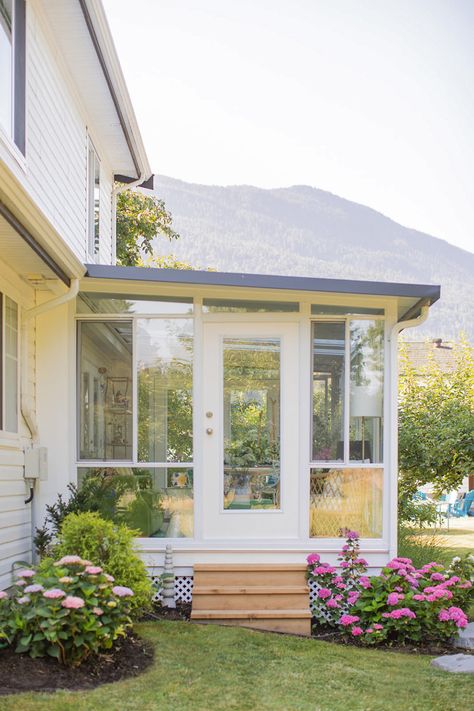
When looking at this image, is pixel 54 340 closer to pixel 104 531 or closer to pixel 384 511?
pixel 104 531

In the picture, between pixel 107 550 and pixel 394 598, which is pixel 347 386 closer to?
pixel 394 598

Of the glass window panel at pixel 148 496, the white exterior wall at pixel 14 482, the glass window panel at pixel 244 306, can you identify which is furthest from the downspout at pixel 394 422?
the white exterior wall at pixel 14 482

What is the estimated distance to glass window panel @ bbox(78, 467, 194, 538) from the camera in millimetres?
6938

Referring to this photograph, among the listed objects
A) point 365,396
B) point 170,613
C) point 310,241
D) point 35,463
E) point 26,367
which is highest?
point 310,241

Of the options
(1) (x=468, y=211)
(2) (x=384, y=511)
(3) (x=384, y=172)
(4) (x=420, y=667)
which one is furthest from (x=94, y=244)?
(1) (x=468, y=211)

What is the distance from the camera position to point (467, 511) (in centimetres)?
1709

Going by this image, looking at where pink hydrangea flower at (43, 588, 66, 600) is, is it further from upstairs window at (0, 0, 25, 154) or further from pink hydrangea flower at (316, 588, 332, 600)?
upstairs window at (0, 0, 25, 154)

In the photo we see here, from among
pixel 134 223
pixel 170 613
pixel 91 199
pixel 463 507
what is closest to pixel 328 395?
pixel 170 613

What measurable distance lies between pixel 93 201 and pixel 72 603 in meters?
6.31

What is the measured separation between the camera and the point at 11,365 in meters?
6.29

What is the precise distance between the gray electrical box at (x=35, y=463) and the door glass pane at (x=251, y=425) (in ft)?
5.02

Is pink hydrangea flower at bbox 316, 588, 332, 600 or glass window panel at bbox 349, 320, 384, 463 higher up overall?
glass window panel at bbox 349, 320, 384, 463

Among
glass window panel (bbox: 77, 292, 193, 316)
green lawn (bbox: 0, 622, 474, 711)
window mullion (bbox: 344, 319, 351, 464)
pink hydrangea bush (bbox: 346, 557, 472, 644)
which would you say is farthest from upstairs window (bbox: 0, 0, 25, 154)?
pink hydrangea bush (bbox: 346, 557, 472, 644)

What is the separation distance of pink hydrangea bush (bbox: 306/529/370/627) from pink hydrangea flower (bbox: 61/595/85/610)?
262 centimetres
